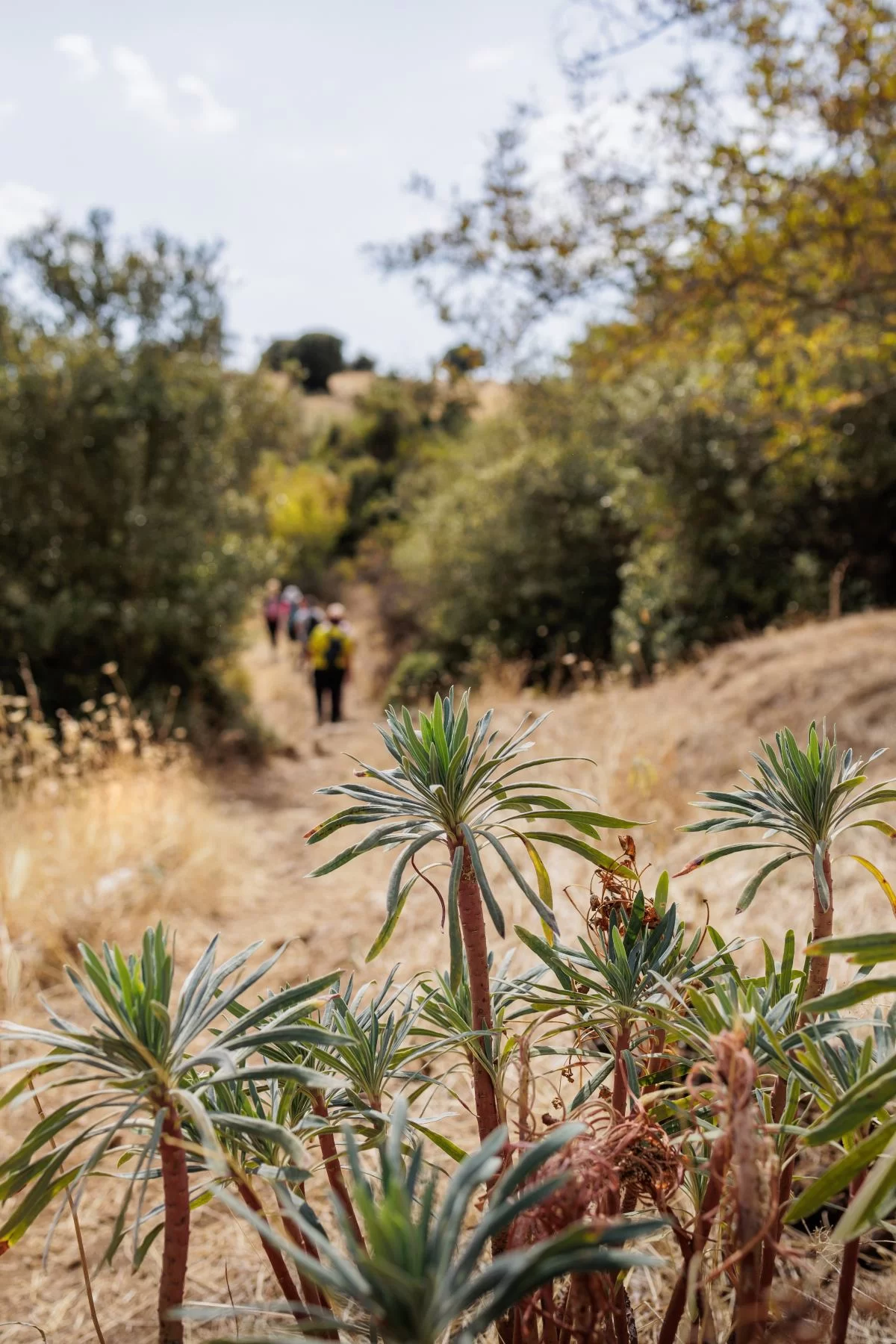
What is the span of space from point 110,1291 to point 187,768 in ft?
19.7

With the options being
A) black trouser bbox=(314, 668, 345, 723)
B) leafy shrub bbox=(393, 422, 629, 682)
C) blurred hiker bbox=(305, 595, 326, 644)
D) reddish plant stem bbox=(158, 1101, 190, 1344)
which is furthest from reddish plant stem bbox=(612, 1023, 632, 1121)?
blurred hiker bbox=(305, 595, 326, 644)

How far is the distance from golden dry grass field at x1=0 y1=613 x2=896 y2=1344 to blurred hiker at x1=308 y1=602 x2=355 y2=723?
10.8ft

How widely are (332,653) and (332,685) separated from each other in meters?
0.47

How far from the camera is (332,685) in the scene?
11.5 m

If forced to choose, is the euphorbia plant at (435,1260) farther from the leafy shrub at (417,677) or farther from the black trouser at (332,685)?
the leafy shrub at (417,677)

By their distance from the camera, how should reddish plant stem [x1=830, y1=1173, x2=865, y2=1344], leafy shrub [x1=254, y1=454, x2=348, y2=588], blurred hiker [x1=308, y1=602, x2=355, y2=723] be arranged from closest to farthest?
reddish plant stem [x1=830, y1=1173, x2=865, y2=1344] < blurred hiker [x1=308, y1=602, x2=355, y2=723] < leafy shrub [x1=254, y1=454, x2=348, y2=588]

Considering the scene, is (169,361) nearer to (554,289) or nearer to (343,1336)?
(554,289)

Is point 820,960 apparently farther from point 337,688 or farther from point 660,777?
point 337,688

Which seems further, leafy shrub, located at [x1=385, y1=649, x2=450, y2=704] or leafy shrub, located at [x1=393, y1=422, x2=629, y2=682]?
leafy shrub, located at [x1=393, y1=422, x2=629, y2=682]

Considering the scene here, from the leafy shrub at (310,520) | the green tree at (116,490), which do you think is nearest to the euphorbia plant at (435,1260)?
the green tree at (116,490)

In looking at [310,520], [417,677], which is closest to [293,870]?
[417,677]

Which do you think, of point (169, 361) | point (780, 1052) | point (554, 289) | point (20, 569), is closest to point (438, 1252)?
point (780, 1052)

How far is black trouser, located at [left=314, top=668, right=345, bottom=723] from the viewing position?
449 inches

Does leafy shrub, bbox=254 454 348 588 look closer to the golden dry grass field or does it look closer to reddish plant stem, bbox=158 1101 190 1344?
the golden dry grass field
